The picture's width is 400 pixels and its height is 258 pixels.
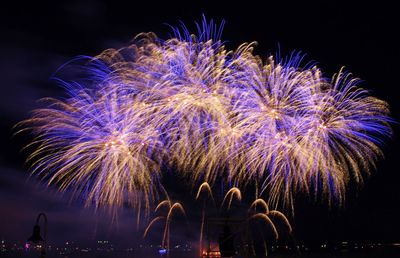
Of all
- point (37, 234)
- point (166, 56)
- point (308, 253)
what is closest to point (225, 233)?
point (37, 234)

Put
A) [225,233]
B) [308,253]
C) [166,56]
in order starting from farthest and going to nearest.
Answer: [308,253] < [166,56] < [225,233]

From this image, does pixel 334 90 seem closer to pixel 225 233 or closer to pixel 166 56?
pixel 166 56

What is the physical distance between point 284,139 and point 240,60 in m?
4.57

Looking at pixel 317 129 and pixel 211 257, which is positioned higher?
pixel 317 129

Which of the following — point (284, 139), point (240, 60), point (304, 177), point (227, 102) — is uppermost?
point (240, 60)

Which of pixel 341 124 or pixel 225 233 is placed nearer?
pixel 225 233

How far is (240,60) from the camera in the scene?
2236 cm

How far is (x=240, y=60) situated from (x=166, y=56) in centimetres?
360

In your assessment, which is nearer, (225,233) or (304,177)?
(225,233)

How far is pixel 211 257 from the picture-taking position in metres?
22.3

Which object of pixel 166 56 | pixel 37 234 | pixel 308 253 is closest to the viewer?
pixel 37 234

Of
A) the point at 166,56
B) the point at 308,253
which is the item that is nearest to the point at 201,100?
the point at 166,56

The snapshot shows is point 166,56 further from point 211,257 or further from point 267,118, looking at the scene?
point 211,257

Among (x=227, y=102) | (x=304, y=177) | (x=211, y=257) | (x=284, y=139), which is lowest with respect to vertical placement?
(x=211, y=257)
